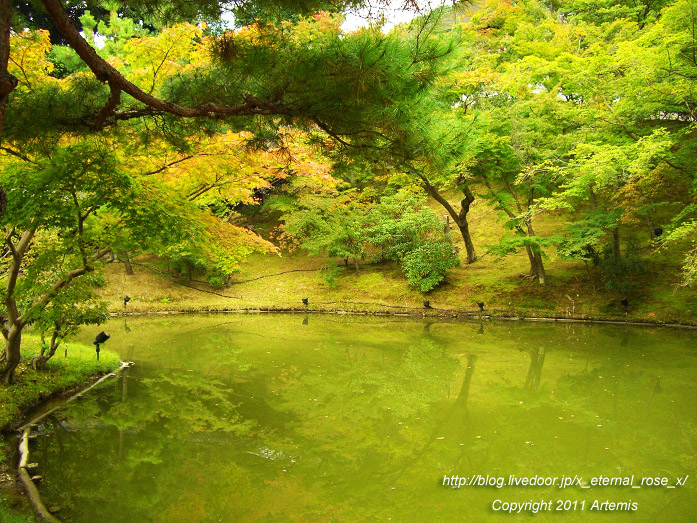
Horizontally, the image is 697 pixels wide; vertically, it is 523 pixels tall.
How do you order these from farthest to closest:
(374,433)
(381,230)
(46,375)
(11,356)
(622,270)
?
(381,230) → (622,270) → (46,375) → (11,356) → (374,433)

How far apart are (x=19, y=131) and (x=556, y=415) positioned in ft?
20.0

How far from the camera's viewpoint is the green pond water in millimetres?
3580

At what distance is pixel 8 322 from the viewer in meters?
5.91

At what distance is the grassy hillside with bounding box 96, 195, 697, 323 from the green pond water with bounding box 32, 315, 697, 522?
2.53m

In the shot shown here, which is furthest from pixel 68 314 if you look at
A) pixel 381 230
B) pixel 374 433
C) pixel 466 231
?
pixel 466 231

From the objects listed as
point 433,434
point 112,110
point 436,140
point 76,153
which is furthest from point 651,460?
point 76,153

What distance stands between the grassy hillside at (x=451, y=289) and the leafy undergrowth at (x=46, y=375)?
5.11m

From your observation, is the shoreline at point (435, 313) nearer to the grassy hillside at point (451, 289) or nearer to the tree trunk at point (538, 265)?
the grassy hillside at point (451, 289)

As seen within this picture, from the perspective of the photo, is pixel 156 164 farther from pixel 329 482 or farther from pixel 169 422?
pixel 329 482

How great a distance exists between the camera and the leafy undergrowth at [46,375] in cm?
524

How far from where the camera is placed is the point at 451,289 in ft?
45.6

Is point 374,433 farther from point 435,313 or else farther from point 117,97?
point 435,313

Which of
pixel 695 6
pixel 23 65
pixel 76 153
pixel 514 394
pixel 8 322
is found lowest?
pixel 514 394

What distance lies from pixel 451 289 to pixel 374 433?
948 cm
